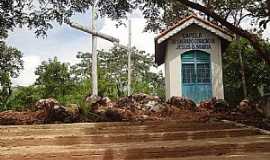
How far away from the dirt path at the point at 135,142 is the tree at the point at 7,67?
20.8m

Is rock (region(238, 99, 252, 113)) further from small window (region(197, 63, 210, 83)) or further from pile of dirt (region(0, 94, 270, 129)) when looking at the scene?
small window (region(197, 63, 210, 83))

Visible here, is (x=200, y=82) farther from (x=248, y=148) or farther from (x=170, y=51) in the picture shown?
(x=248, y=148)

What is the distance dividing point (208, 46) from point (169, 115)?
5.54 m

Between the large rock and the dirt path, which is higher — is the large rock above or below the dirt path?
above

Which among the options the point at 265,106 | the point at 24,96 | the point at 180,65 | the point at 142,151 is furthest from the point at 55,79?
the point at 142,151

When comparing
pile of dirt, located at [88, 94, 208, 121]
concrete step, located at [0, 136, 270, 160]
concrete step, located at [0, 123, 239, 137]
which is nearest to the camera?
concrete step, located at [0, 136, 270, 160]

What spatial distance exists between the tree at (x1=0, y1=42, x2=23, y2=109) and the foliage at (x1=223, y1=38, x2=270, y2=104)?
1360 centimetres

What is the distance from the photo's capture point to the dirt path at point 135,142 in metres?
6.42

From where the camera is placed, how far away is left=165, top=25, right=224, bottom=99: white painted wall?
17.2 meters

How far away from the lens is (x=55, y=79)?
33.6m

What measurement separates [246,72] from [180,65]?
8.96m

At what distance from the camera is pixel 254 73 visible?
976 inches

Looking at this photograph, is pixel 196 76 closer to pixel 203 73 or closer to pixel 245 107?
pixel 203 73

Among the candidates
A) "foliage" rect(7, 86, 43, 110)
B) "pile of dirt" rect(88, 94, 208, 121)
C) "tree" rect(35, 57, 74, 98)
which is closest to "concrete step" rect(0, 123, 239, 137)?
"pile of dirt" rect(88, 94, 208, 121)
